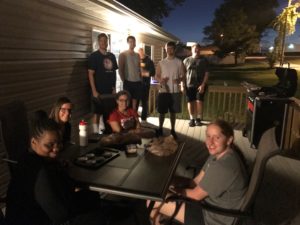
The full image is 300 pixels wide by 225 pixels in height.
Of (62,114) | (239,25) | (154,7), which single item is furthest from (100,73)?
(239,25)

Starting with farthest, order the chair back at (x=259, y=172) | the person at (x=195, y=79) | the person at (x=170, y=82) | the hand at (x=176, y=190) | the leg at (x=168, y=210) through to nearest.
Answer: the person at (x=195, y=79), the person at (x=170, y=82), the leg at (x=168, y=210), the hand at (x=176, y=190), the chair back at (x=259, y=172)

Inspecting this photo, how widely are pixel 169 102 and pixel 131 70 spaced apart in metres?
1.00

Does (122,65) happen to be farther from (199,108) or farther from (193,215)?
(193,215)

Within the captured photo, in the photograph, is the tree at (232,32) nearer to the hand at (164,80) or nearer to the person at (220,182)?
the hand at (164,80)

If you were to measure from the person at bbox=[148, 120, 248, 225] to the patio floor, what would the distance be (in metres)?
1.17

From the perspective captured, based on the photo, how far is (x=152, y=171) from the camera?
7.14 feet

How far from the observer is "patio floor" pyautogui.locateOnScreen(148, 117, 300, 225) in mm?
3082

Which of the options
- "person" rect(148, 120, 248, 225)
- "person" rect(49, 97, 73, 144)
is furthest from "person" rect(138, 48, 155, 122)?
Answer: "person" rect(148, 120, 248, 225)

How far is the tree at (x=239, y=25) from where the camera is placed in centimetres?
2905

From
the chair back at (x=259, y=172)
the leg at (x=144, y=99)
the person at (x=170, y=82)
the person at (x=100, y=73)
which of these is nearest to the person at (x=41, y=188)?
the chair back at (x=259, y=172)

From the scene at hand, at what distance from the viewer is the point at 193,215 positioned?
2.15 metres

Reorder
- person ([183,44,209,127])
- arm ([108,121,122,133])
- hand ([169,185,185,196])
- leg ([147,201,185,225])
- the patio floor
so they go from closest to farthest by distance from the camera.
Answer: hand ([169,185,185,196]), leg ([147,201,185,225]), the patio floor, arm ([108,121,122,133]), person ([183,44,209,127])

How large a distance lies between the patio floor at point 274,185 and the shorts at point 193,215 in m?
1.14

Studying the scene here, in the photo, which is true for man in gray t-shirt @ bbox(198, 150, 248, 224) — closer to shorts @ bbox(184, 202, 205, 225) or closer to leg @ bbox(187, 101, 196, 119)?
shorts @ bbox(184, 202, 205, 225)
